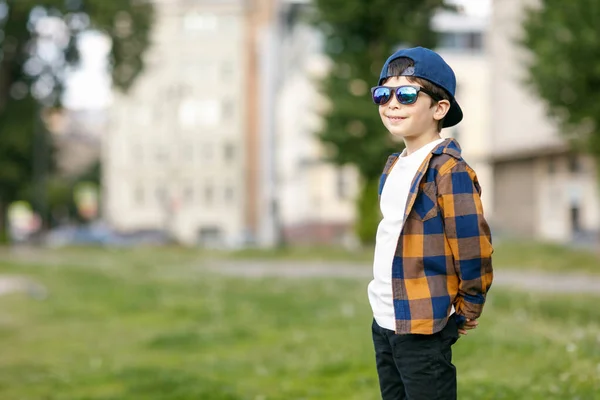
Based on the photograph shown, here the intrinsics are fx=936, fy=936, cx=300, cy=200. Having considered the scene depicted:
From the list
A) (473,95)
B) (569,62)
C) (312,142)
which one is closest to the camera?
(569,62)

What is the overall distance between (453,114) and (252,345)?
657 centimetres

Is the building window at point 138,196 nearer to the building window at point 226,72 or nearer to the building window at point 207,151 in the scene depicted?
the building window at point 207,151

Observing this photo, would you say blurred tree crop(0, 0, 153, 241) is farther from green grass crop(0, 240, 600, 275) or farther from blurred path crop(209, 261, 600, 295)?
blurred path crop(209, 261, 600, 295)

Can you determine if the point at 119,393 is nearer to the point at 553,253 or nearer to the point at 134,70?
the point at 553,253

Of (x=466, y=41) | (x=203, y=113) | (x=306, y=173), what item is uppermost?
(x=466, y=41)

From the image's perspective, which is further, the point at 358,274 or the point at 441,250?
the point at 358,274

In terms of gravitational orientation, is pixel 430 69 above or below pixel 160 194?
below

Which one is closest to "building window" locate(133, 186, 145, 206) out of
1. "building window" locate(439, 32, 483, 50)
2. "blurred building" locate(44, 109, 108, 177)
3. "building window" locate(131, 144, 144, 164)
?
"building window" locate(131, 144, 144, 164)

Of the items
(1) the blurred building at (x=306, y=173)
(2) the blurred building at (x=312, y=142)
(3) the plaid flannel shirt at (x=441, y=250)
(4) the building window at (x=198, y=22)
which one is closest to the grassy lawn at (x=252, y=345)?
(3) the plaid flannel shirt at (x=441, y=250)

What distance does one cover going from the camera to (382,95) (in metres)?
3.56

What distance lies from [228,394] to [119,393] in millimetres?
1090

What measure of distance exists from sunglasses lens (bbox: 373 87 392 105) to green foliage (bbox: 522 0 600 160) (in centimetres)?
1479

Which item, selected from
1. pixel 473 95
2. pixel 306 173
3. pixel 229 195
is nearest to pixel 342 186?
pixel 306 173

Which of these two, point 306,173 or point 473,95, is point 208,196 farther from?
point 473,95
